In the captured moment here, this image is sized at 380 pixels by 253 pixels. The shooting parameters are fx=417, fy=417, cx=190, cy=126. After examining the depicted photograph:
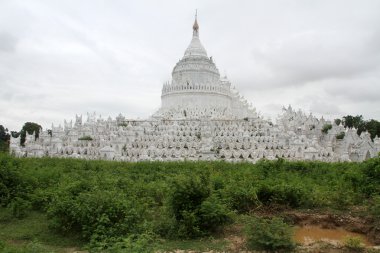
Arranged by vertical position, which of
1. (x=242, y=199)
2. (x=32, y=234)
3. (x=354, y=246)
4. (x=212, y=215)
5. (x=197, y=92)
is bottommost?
(x=32, y=234)

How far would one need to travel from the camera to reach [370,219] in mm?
15656

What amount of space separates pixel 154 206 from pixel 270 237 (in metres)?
7.33

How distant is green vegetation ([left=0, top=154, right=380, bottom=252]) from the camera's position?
13.4 m

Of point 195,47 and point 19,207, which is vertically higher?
point 195,47

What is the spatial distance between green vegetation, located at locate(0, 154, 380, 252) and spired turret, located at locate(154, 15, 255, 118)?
43.6m

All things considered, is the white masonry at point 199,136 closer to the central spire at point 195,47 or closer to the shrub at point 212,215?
the central spire at point 195,47

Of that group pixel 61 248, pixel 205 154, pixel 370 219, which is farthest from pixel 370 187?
pixel 205 154

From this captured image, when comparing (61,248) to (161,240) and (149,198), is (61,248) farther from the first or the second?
(149,198)

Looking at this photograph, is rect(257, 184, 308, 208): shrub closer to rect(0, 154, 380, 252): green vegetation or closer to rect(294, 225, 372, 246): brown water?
rect(0, 154, 380, 252): green vegetation

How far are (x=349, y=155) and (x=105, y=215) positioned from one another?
42846mm

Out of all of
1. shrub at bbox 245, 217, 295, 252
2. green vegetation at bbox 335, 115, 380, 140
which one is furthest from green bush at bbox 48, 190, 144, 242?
Result: green vegetation at bbox 335, 115, 380, 140

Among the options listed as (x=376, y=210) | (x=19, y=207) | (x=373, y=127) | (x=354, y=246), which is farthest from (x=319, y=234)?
(x=373, y=127)

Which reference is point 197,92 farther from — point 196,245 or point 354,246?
point 354,246

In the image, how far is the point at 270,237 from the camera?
1222cm
